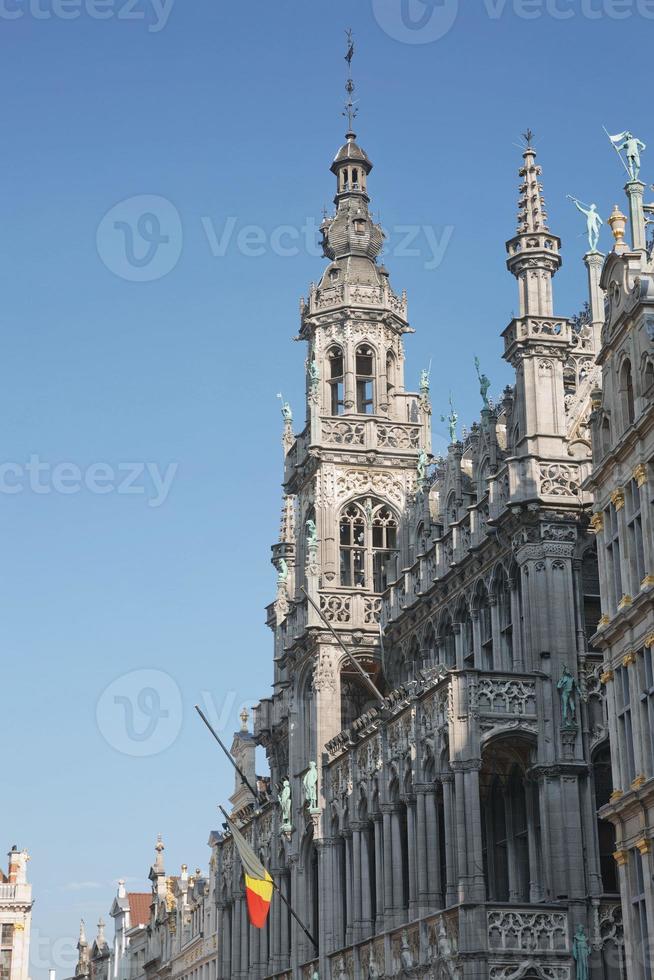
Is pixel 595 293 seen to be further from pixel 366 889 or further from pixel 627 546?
pixel 366 889

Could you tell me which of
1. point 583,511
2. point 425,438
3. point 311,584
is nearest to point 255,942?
point 311,584

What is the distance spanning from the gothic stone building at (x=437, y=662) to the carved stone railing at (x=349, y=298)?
98 mm

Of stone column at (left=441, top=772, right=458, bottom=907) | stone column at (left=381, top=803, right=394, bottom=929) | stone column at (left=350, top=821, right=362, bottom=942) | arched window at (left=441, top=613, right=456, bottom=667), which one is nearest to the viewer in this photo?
stone column at (left=441, top=772, right=458, bottom=907)

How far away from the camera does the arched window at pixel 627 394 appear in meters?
43.4

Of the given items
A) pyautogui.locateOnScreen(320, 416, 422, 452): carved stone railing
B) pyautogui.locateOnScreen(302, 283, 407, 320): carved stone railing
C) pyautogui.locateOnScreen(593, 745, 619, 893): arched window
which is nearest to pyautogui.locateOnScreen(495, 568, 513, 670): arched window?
pyautogui.locateOnScreen(593, 745, 619, 893): arched window

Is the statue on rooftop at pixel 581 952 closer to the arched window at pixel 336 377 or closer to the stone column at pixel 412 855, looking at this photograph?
the stone column at pixel 412 855

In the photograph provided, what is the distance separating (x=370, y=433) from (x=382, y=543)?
4.03 m

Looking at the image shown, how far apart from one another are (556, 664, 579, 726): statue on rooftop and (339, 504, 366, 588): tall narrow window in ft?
53.8

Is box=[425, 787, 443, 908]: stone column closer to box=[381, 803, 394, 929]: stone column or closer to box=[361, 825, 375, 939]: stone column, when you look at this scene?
box=[381, 803, 394, 929]: stone column

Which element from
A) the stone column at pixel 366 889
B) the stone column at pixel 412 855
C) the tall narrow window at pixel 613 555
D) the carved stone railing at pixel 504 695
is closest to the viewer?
the tall narrow window at pixel 613 555

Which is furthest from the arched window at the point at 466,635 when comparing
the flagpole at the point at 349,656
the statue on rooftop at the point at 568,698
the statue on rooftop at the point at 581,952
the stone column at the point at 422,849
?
the statue on rooftop at the point at 581,952

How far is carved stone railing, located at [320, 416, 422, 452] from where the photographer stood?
64250 millimetres

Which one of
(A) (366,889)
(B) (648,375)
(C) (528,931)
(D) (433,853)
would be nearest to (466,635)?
(D) (433,853)

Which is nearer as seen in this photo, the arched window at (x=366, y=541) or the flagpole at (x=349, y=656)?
the flagpole at (x=349, y=656)
